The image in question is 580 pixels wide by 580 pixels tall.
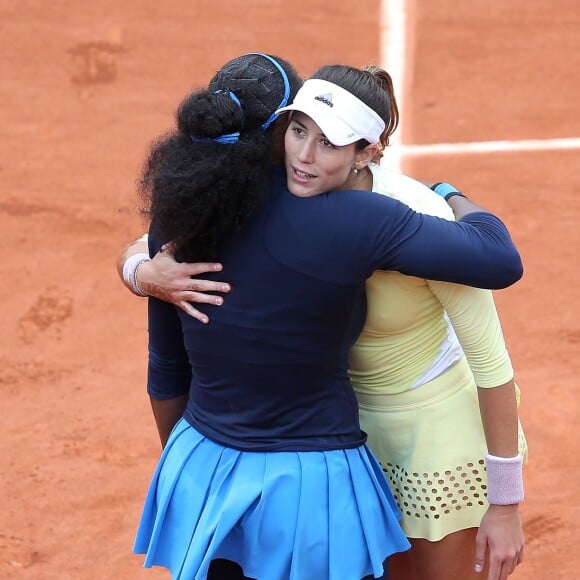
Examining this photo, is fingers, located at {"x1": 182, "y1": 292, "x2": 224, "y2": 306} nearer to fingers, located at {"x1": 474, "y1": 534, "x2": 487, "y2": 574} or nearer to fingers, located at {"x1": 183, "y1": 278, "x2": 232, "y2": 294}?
fingers, located at {"x1": 183, "y1": 278, "x2": 232, "y2": 294}

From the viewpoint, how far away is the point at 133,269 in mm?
2645

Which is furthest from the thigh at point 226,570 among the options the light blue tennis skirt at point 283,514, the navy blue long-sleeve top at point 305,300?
the navy blue long-sleeve top at point 305,300

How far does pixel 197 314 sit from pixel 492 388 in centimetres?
67

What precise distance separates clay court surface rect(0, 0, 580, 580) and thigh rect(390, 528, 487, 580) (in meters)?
1.49

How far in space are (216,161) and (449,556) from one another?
1.13 meters

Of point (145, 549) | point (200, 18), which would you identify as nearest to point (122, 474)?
point (145, 549)

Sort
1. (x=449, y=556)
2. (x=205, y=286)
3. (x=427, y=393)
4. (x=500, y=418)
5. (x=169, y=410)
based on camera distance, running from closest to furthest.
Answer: (x=205, y=286) < (x=500, y=418) < (x=427, y=393) < (x=449, y=556) < (x=169, y=410)

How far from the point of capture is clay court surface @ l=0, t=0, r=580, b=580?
4.44m

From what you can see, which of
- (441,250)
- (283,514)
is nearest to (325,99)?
(441,250)

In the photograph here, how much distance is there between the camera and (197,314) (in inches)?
92.4

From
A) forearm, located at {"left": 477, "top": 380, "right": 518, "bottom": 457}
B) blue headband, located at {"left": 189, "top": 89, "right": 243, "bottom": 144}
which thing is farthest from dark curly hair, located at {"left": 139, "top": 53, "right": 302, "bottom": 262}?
forearm, located at {"left": 477, "top": 380, "right": 518, "bottom": 457}

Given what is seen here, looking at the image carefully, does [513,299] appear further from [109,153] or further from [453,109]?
[109,153]

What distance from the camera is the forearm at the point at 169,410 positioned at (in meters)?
2.78

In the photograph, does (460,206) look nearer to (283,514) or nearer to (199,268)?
(199,268)
